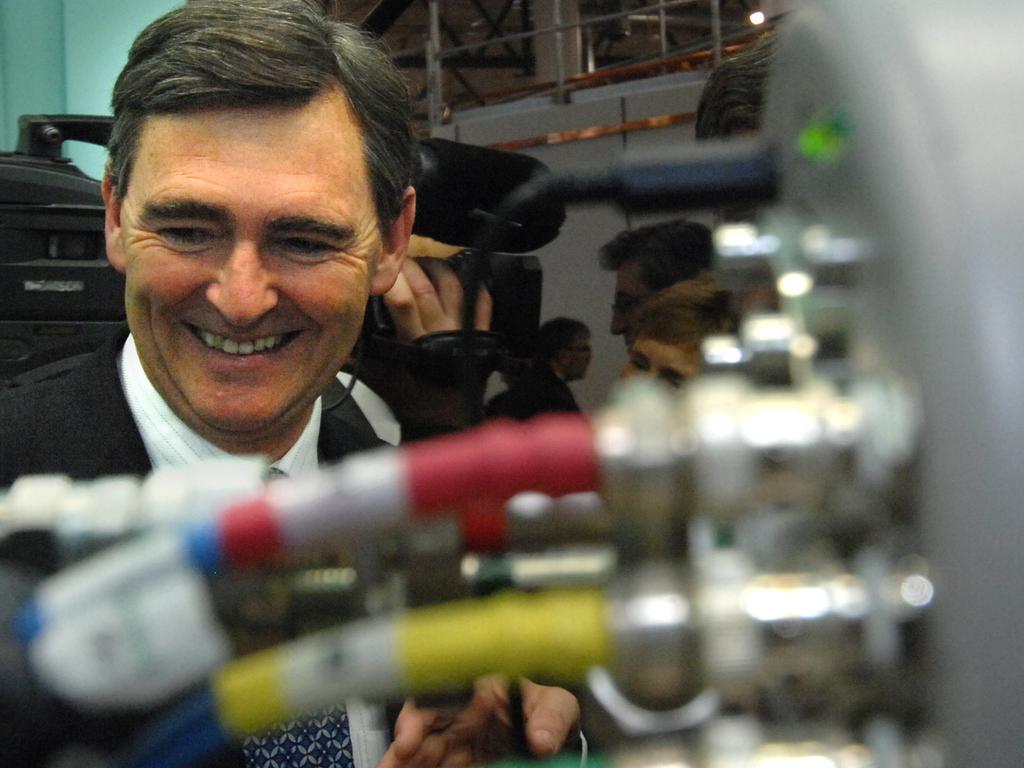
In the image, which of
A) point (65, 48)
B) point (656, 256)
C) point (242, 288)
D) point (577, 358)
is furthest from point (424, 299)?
point (65, 48)

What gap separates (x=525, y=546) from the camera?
1.08ft

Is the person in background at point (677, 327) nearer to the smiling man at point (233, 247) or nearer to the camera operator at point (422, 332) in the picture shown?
the camera operator at point (422, 332)

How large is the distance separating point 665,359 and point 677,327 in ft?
0.13

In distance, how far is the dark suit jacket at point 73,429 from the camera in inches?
40.4

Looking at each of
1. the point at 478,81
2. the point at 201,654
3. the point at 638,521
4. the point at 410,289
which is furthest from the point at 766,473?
the point at 478,81

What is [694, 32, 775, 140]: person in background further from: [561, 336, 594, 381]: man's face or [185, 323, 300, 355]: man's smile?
[561, 336, 594, 381]: man's face

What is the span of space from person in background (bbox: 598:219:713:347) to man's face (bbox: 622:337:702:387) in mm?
76

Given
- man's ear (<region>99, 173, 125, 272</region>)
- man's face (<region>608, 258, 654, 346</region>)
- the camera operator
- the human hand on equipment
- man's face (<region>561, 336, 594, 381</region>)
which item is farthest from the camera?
man's face (<region>561, 336, 594, 381</region>)

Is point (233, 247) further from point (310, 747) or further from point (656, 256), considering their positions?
point (656, 256)

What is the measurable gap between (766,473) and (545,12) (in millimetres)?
5836

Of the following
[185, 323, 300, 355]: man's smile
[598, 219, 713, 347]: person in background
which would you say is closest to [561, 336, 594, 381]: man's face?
[598, 219, 713, 347]: person in background

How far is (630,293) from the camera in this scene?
5.65 ft

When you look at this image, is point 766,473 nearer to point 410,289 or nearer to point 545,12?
point 410,289

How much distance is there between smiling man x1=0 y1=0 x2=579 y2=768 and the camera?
0.98m
